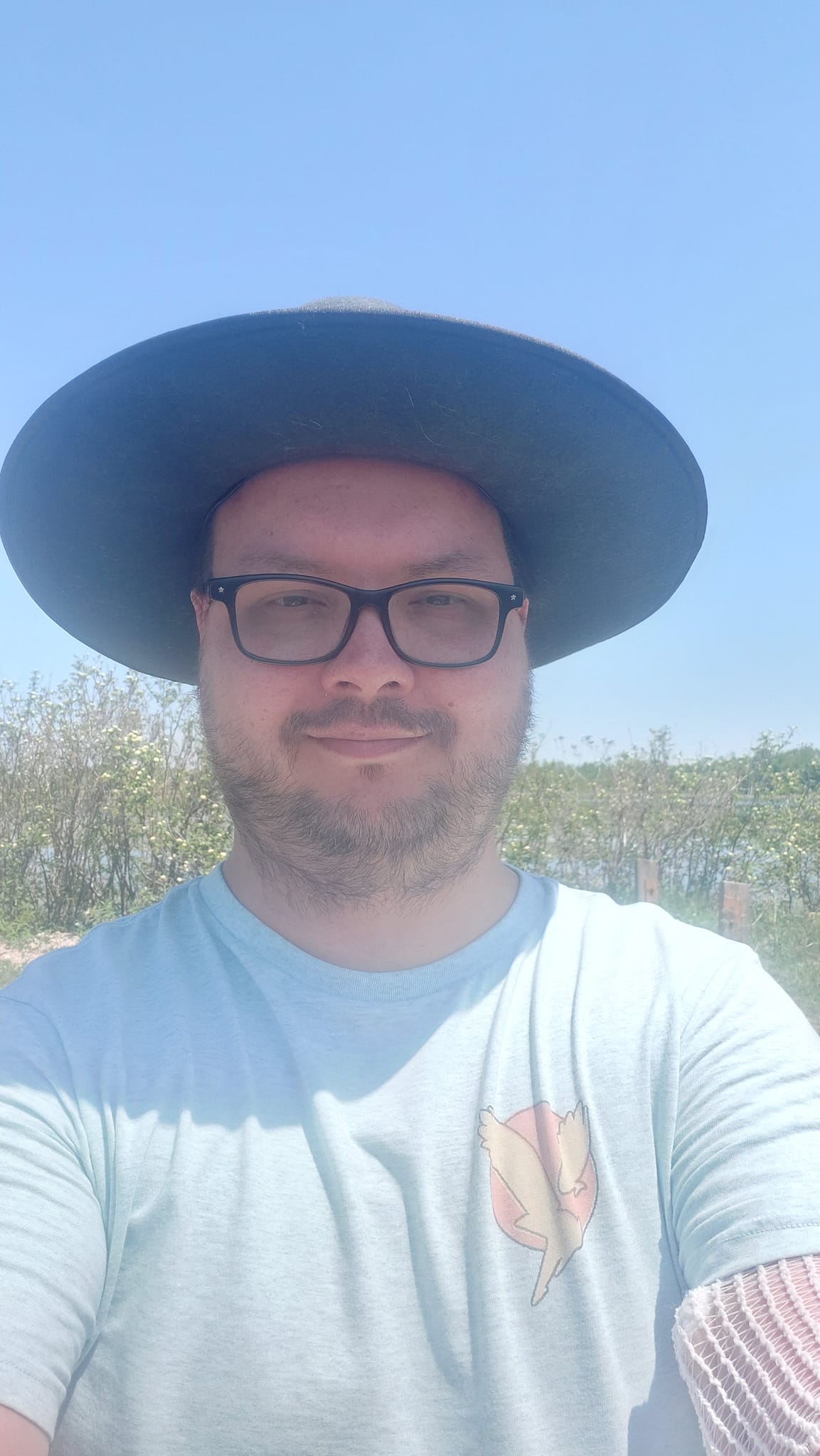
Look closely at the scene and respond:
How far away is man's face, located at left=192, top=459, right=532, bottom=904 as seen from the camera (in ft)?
4.53

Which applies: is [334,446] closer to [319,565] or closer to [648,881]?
[319,565]

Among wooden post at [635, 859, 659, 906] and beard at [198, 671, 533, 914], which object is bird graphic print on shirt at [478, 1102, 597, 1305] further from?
wooden post at [635, 859, 659, 906]

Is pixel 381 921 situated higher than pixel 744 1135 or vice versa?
pixel 381 921

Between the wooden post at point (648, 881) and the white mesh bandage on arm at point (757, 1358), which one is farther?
the wooden post at point (648, 881)

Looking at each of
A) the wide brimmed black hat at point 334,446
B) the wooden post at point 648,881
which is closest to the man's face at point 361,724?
the wide brimmed black hat at point 334,446

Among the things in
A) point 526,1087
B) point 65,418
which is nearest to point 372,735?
point 526,1087

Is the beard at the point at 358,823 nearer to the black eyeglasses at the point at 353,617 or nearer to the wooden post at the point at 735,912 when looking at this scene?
the black eyeglasses at the point at 353,617

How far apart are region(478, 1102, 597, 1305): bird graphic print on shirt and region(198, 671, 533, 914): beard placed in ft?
1.33

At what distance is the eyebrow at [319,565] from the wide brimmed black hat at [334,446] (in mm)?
187

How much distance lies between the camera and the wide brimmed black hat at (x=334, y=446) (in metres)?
1.33

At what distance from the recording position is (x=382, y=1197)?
1059 millimetres

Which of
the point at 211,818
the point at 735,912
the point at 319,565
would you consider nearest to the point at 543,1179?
the point at 319,565

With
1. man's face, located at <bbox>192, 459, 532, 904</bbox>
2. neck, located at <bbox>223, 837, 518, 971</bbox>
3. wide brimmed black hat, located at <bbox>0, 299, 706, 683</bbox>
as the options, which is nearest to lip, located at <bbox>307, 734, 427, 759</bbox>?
man's face, located at <bbox>192, 459, 532, 904</bbox>

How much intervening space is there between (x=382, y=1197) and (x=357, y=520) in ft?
3.37
